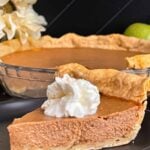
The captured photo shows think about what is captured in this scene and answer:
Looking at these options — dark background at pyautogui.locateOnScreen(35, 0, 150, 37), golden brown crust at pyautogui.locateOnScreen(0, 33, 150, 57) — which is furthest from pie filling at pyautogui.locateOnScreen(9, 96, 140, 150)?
dark background at pyautogui.locateOnScreen(35, 0, 150, 37)

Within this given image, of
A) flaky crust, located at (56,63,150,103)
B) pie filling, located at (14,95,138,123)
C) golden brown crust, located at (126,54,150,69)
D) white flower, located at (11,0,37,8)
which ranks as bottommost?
golden brown crust, located at (126,54,150,69)

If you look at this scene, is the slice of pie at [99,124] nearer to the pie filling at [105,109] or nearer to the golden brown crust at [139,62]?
the pie filling at [105,109]

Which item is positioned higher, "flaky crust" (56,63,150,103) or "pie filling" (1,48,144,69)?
"flaky crust" (56,63,150,103)

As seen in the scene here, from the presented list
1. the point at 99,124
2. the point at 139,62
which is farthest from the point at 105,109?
the point at 139,62

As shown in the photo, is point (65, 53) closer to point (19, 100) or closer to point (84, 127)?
point (19, 100)

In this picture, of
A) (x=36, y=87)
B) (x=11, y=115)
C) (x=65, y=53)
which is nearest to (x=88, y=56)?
(x=65, y=53)

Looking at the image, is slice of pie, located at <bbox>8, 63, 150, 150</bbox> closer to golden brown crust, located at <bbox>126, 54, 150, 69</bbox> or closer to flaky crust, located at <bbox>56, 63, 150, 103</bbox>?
flaky crust, located at <bbox>56, 63, 150, 103</bbox>

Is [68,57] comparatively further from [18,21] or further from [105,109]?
[105,109]
